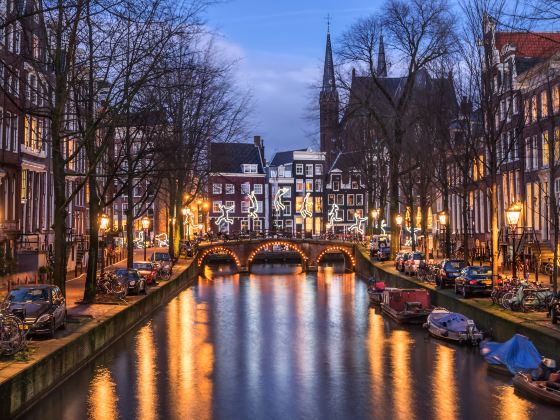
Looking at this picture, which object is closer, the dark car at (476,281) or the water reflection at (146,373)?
the water reflection at (146,373)

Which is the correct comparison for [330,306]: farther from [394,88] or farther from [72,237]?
[394,88]

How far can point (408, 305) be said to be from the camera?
130 feet

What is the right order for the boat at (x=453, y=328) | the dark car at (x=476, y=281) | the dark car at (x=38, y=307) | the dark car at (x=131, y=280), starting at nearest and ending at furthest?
the dark car at (x=38, y=307) → the boat at (x=453, y=328) → the dark car at (x=476, y=281) → the dark car at (x=131, y=280)

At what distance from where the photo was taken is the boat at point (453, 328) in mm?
30781

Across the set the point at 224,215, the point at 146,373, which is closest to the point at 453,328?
the point at 146,373

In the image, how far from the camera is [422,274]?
49125mm

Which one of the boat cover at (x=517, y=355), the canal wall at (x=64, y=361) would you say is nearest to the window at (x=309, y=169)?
the canal wall at (x=64, y=361)

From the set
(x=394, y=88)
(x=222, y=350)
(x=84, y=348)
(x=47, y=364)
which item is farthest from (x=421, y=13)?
(x=394, y=88)

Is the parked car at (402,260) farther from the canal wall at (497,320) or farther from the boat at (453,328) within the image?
the boat at (453,328)

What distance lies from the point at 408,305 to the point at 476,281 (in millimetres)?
3948

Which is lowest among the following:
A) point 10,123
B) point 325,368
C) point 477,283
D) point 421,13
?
point 325,368

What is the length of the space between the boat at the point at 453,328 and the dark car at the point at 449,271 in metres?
7.69

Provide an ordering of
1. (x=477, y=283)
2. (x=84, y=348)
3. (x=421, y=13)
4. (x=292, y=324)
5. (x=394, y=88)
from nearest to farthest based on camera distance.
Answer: (x=84, y=348) → (x=477, y=283) → (x=292, y=324) → (x=421, y=13) → (x=394, y=88)

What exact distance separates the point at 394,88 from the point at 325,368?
8667 cm
